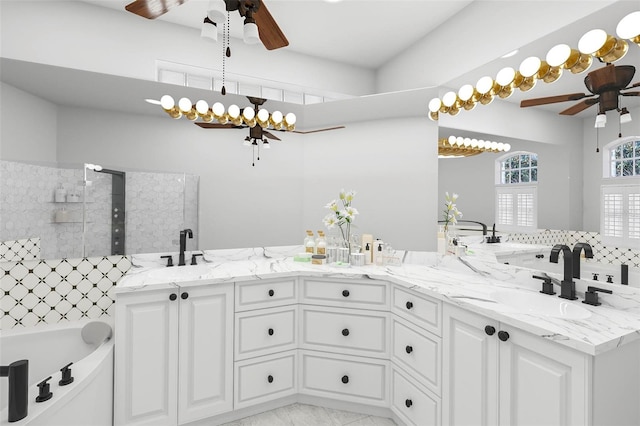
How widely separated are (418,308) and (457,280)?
0.38m

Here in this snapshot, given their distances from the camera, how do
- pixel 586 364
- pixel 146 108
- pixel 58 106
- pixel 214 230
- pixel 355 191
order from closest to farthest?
1. pixel 586 364
2. pixel 58 106
3. pixel 146 108
4. pixel 214 230
5. pixel 355 191

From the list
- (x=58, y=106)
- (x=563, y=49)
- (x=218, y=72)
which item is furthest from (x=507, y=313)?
(x=58, y=106)

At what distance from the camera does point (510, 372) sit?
1426mm

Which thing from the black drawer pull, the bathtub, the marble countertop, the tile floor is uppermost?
the marble countertop

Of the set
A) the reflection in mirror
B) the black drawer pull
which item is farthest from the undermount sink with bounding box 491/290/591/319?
the reflection in mirror

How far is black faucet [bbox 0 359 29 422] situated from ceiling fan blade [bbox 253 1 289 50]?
5.51ft

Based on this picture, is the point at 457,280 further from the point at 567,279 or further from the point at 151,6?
the point at 151,6

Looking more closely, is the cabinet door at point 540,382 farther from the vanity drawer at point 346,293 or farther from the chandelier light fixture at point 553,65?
the chandelier light fixture at point 553,65

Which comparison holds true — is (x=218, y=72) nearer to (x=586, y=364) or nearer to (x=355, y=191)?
(x=355, y=191)

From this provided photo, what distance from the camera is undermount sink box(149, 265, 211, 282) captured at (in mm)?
2090

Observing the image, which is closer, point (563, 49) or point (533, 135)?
point (563, 49)

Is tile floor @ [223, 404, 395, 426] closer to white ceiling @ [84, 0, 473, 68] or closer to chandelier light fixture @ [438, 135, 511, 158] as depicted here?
chandelier light fixture @ [438, 135, 511, 158]

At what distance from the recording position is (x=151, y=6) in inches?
51.3

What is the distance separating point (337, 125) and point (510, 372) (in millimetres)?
2426
